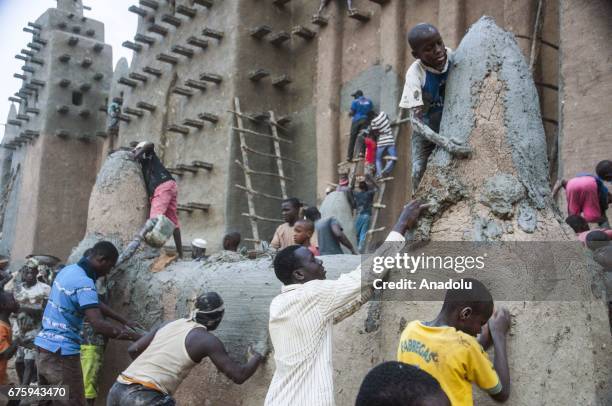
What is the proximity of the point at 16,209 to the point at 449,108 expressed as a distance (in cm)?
1782

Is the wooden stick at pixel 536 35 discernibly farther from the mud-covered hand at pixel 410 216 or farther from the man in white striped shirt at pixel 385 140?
the mud-covered hand at pixel 410 216

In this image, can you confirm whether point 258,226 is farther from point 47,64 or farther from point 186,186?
point 47,64

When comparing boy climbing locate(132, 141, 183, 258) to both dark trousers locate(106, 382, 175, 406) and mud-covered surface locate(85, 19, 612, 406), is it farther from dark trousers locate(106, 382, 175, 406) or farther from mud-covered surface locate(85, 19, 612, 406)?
dark trousers locate(106, 382, 175, 406)

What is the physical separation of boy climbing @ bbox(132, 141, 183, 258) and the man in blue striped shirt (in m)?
1.78

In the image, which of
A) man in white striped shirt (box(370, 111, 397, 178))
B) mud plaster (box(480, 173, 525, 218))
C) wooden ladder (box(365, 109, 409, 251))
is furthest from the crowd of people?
man in white striped shirt (box(370, 111, 397, 178))

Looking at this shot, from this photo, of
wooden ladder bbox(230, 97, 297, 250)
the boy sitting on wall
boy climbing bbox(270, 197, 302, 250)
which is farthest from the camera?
wooden ladder bbox(230, 97, 297, 250)

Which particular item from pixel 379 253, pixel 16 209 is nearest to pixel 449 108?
pixel 379 253

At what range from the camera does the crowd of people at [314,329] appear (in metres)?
2.41

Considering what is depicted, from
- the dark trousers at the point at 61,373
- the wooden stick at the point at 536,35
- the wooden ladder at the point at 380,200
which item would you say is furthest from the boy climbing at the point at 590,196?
the wooden ladder at the point at 380,200

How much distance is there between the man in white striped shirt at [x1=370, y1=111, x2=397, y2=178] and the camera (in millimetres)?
10141

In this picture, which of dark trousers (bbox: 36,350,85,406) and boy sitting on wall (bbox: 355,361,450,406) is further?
dark trousers (bbox: 36,350,85,406)

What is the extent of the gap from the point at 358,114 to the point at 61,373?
284 inches

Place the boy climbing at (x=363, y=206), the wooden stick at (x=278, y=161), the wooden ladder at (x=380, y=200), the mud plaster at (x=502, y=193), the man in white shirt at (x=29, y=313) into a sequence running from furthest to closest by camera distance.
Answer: the wooden stick at (x=278, y=161) < the wooden ladder at (x=380, y=200) < the boy climbing at (x=363, y=206) < the man in white shirt at (x=29, y=313) < the mud plaster at (x=502, y=193)

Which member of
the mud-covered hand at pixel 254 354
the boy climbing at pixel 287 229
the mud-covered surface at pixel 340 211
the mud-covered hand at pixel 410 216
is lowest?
the mud-covered hand at pixel 254 354
